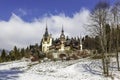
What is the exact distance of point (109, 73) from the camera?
41531mm

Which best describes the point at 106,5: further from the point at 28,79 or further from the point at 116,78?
the point at 28,79

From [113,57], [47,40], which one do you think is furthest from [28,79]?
[47,40]

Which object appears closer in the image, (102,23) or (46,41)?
(102,23)

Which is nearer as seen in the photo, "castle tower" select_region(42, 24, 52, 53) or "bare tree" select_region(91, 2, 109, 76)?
"bare tree" select_region(91, 2, 109, 76)

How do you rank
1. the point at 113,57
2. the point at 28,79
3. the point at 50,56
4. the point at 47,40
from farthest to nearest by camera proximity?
the point at 47,40, the point at 50,56, the point at 113,57, the point at 28,79

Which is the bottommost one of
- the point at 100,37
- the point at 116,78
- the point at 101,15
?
the point at 116,78

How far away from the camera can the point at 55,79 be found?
→ 34.8 metres

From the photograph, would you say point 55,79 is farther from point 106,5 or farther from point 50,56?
point 50,56

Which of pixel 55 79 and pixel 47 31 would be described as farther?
→ pixel 47 31

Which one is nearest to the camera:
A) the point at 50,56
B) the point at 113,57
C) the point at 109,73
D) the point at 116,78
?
the point at 116,78

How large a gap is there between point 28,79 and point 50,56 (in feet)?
160

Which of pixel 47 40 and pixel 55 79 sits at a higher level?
pixel 47 40

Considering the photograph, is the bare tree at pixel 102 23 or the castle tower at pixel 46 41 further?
the castle tower at pixel 46 41

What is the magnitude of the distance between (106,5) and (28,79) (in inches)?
711
